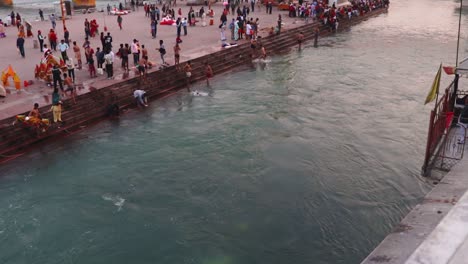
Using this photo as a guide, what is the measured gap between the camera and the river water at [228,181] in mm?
13273

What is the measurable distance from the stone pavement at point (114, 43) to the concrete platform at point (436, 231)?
15540mm

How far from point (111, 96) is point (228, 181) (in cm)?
913

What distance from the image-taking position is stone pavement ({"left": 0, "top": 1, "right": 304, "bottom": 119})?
835 inches

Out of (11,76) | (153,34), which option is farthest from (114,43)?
(11,76)

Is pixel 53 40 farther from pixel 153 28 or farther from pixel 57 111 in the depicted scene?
pixel 57 111

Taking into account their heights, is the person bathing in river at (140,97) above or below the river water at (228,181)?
above

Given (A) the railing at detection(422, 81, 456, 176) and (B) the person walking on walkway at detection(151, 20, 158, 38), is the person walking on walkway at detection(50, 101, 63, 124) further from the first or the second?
(B) the person walking on walkway at detection(151, 20, 158, 38)

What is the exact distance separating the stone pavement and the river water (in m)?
2.75

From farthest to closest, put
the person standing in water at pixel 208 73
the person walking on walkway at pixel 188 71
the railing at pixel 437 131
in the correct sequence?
the person standing in water at pixel 208 73 → the person walking on walkway at pixel 188 71 → the railing at pixel 437 131

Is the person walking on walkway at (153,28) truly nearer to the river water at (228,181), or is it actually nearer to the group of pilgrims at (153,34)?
the group of pilgrims at (153,34)

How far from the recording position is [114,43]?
31891 millimetres

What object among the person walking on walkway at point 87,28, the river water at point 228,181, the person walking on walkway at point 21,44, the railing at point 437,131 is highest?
the person walking on walkway at point 87,28

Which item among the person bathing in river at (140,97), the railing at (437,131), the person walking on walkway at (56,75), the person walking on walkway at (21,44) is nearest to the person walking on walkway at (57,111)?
the person walking on walkway at (56,75)

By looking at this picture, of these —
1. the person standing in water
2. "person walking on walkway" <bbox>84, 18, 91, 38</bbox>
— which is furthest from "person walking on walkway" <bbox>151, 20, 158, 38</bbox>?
Answer: the person standing in water
